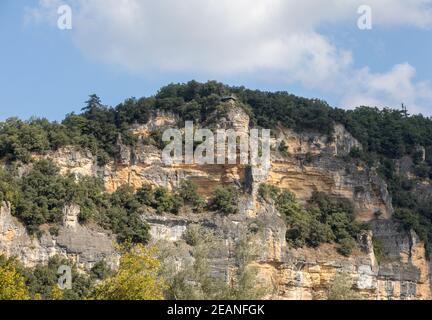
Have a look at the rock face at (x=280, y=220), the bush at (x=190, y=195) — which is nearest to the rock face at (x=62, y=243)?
the rock face at (x=280, y=220)

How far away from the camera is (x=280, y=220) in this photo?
73.1 metres

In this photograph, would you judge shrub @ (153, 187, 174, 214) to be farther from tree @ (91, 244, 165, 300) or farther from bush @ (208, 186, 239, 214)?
tree @ (91, 244, 165, 300)

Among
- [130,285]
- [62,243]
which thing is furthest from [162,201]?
[130,285]

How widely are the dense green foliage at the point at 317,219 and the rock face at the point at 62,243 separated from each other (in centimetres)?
1684

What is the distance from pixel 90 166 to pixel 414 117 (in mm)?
42118

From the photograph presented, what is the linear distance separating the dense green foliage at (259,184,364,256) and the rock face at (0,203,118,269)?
16.8 meters

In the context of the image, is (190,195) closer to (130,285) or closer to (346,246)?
(346,246)

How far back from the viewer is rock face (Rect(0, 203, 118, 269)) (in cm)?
5991

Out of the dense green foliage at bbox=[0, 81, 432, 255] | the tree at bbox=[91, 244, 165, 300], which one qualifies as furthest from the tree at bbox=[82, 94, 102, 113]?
the tree at bbox=[91, 244, 165, 300]

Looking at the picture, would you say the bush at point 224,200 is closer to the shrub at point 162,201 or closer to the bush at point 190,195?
the bush at point 190,195

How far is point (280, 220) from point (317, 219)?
680 cm

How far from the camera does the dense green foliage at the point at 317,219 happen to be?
7488 cm
